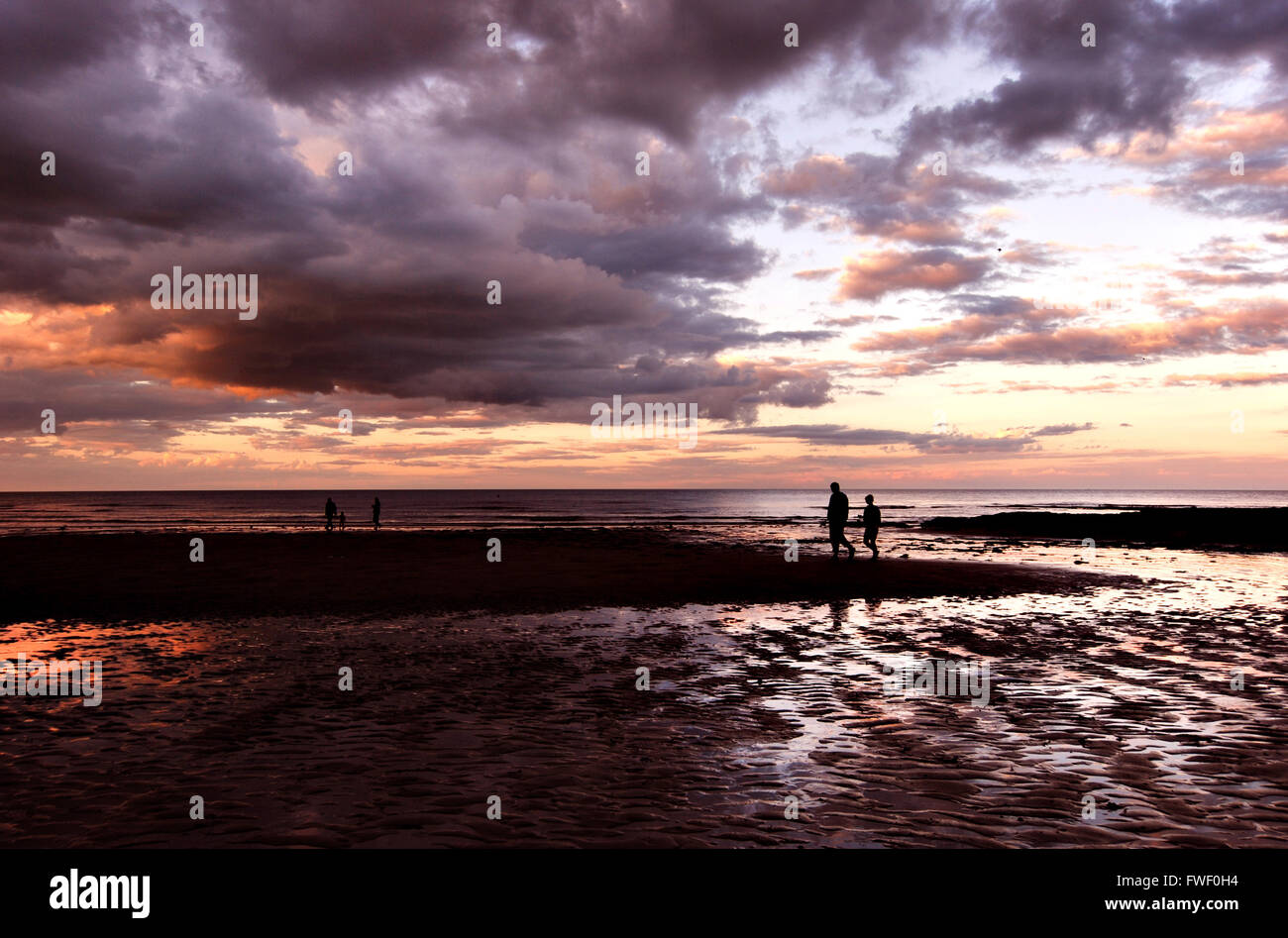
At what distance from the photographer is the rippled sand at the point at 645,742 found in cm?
577

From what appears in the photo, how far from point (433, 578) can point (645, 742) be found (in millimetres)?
17762

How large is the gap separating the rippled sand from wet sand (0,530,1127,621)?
13.9ft

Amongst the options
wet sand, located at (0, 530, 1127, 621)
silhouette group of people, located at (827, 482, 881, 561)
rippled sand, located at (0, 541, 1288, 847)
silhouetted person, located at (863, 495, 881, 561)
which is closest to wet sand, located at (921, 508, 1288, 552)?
silhouetted person, located at (863, 495, 881, 561)

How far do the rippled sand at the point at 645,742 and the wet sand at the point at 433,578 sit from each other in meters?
4.23

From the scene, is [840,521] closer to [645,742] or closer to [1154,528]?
[645,742]

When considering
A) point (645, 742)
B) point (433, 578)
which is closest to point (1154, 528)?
point (433, 578)

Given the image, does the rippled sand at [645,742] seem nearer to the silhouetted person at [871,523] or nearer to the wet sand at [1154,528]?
the silhouetted person at [871,523]

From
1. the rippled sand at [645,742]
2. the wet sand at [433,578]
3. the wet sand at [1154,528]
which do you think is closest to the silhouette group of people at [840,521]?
the wet sand at [433,578]

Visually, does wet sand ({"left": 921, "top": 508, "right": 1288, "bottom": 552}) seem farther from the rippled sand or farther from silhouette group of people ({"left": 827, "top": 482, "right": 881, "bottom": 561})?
the rippled sand

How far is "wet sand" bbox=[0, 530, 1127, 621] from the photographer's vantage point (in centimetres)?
1900

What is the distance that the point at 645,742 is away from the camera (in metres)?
7.89

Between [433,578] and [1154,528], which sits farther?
[1154,528]
